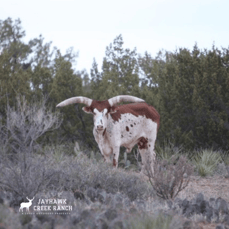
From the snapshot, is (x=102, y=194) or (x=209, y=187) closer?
(x=102, y=194)

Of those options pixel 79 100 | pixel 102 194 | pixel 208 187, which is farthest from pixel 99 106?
pixel 208 187

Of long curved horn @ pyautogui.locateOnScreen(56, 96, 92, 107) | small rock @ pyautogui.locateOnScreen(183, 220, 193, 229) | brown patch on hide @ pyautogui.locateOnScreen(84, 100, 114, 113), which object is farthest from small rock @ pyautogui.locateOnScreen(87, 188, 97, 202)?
long curved horn @ pyautogui.locateOnScreen(56, 96, 92, 107)

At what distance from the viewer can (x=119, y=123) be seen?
8148 mm

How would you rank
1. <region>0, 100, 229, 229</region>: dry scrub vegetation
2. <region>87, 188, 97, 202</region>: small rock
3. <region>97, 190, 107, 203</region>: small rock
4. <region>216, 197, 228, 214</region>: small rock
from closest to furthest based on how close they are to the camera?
<region>0, 100, 229, 229</region>: dry scrub vegetation, <region>216, 197, 228, 214</region>: small rock, <region>97, 190, 107, 203</region>: small rock, <region>87, 188, 97, 202</region>: small rock

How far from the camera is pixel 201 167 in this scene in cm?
1004

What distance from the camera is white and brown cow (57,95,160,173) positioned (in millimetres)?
7652

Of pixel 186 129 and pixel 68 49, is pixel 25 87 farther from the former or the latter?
pixel 68 49

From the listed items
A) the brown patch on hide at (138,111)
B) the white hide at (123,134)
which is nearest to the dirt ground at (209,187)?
the white hide at (123,134)

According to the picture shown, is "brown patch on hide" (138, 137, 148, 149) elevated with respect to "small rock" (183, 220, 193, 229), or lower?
elevated

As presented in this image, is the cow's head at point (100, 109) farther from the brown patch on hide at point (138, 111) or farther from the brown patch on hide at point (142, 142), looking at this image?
the brown patch on hide at point (142, 142)

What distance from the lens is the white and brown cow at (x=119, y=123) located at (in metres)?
7.65

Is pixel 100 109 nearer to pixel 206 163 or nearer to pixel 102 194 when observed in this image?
pixel 102 194

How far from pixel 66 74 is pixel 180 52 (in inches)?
156

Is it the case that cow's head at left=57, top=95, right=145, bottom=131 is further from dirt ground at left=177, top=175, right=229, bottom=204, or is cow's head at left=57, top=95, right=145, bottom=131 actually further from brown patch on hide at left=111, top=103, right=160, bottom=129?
dirt ground at left=177, top=175, right=229, bottom=204
